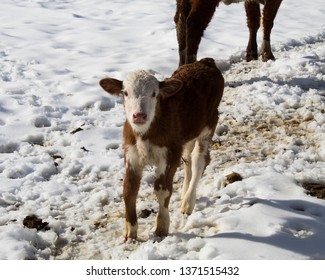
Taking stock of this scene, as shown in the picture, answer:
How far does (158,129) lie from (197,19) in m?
4.01

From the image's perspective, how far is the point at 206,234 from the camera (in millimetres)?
3818

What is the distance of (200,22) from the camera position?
289 inches

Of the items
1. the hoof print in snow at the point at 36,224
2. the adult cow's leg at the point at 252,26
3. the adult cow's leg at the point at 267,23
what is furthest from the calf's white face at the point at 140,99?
the adult cow's leg at the point at 252,26

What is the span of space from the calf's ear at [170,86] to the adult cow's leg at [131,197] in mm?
674

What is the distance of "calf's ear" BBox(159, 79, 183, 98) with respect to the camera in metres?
3.79

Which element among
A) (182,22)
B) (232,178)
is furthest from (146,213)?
(182,22)

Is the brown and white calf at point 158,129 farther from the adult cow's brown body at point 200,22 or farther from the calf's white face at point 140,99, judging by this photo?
the adult cow's brown body at point 200,22

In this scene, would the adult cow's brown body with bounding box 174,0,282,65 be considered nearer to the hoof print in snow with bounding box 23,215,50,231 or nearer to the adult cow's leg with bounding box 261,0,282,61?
the adult cow's leg with bounding box 261,0,282,61

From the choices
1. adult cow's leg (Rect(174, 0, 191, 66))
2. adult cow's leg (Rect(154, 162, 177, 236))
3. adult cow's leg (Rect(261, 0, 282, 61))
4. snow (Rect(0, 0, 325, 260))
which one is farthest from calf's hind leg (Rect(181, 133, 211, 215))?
adult cow's leg (Rect(261, 0, 282, 61))

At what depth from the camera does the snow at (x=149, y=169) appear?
3.74 m

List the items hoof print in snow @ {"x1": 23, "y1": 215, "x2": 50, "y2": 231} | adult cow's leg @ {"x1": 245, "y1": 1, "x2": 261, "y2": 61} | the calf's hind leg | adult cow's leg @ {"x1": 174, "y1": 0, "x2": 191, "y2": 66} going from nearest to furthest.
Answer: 1. hoof print in snow @ {"x1": 23, "y1": 215, "x2": 50, "y2": 231}
2. the calf's hind leg
3. adult cow's leg @ {"x1": 174, "y1": 0, "x2": 191, "y2": 66}
4. adult cow's leg @ {"x1": 245, "y1": 1, "x2": 261, "y2": 61}

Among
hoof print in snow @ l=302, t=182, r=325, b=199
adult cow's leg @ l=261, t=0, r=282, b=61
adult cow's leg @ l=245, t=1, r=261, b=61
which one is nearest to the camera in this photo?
hoof print in snow @ l=302, t=182, r=325, b=199
